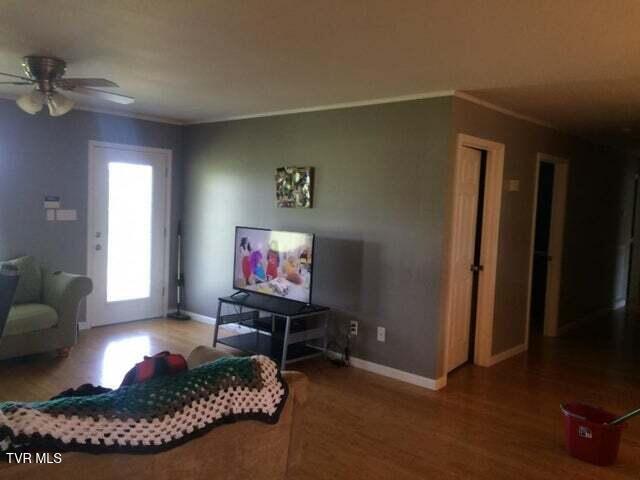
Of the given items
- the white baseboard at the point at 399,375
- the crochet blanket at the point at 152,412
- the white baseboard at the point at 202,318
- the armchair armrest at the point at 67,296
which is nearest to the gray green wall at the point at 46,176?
the armchair armrest at the point at 67,296

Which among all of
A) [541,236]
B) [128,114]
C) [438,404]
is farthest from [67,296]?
[541,236]

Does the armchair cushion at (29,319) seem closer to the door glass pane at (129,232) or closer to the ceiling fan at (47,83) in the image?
the door glass pane at (129,232)

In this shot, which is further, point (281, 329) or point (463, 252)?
point (281, 329)

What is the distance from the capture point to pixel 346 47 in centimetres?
286

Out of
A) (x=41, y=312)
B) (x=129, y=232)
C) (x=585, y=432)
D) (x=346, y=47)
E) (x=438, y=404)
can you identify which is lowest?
(x=438, y=404)

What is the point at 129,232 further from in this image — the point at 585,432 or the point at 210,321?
the point at 585,432

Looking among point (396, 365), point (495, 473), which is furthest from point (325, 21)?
point (396, 365)

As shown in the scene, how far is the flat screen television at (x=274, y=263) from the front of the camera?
446 cm

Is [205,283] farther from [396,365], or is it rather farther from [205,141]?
[396,365]

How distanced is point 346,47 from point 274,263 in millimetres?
2312

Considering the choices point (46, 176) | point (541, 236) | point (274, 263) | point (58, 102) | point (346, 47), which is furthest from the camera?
point (541, 236)

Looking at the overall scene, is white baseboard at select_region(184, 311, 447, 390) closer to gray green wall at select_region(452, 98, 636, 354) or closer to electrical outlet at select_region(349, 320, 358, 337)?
electrical outlet at select_region(349, 320, 358, 337)

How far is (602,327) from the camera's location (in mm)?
6383

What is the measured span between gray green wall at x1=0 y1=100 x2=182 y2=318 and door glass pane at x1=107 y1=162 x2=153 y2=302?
0.31 m
